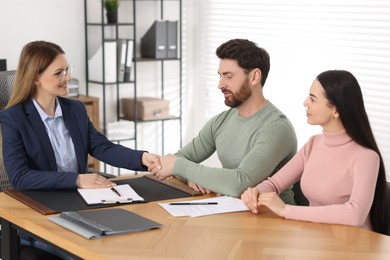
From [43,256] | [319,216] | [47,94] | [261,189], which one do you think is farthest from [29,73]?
[319,216]

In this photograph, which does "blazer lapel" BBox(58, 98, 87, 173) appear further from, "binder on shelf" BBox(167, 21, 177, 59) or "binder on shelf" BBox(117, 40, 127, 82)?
"binder on shelf" BBox(167, 21, 177, 59)

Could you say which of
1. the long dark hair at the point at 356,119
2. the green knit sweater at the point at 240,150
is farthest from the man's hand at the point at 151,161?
the long dark hair at the point at 356,119

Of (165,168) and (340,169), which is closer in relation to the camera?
(340,169)

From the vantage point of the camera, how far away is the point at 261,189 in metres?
2.76

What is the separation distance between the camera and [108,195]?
2.72 m

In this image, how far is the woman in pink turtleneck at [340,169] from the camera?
2.43 metres

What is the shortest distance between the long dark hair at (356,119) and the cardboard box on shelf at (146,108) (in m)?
2.95

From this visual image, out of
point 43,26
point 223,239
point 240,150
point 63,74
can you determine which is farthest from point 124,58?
point 223,239

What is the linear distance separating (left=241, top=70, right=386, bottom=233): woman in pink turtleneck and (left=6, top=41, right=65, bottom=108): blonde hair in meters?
1.11

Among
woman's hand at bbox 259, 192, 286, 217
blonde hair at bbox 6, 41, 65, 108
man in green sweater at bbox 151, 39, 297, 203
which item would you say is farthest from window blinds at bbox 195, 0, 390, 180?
blonde hair at bbox 6, 41, 65, 108

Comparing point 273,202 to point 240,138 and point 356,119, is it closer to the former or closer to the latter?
point 356,119

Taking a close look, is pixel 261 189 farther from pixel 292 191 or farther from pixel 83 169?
pixel 83 169

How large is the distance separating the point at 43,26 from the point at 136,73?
2.88ft

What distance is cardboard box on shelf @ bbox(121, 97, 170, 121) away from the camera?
5.41 meters
